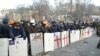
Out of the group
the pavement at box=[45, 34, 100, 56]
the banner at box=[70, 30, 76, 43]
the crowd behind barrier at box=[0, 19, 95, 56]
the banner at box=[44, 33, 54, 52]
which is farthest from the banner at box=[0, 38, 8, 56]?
the banner at box=[70, 30, 76, 43]

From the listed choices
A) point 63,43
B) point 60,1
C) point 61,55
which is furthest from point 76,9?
point 61,55

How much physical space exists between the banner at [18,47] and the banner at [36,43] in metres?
1.31

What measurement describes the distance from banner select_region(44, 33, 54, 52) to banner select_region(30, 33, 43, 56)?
69 centimetres

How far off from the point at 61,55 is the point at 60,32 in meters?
4.77

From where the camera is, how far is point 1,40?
40.8 ft

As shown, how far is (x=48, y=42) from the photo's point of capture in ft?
58.4

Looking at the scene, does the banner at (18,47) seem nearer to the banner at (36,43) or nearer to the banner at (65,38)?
the banner at (36,43)

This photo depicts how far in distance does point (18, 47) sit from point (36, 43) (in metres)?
2.40

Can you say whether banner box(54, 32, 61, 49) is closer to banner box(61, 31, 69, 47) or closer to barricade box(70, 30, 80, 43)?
banner box(61, 31, 69, 47)

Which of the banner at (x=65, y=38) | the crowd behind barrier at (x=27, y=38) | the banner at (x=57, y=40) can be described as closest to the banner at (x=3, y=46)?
the crowd behind barrier at (x=27, y=38)

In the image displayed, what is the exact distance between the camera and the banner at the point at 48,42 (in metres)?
17.3

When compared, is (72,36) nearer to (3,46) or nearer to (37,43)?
(37,43)

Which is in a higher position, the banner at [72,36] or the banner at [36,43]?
the banner at [36,43]

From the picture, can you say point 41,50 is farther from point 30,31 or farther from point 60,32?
point 60,32
